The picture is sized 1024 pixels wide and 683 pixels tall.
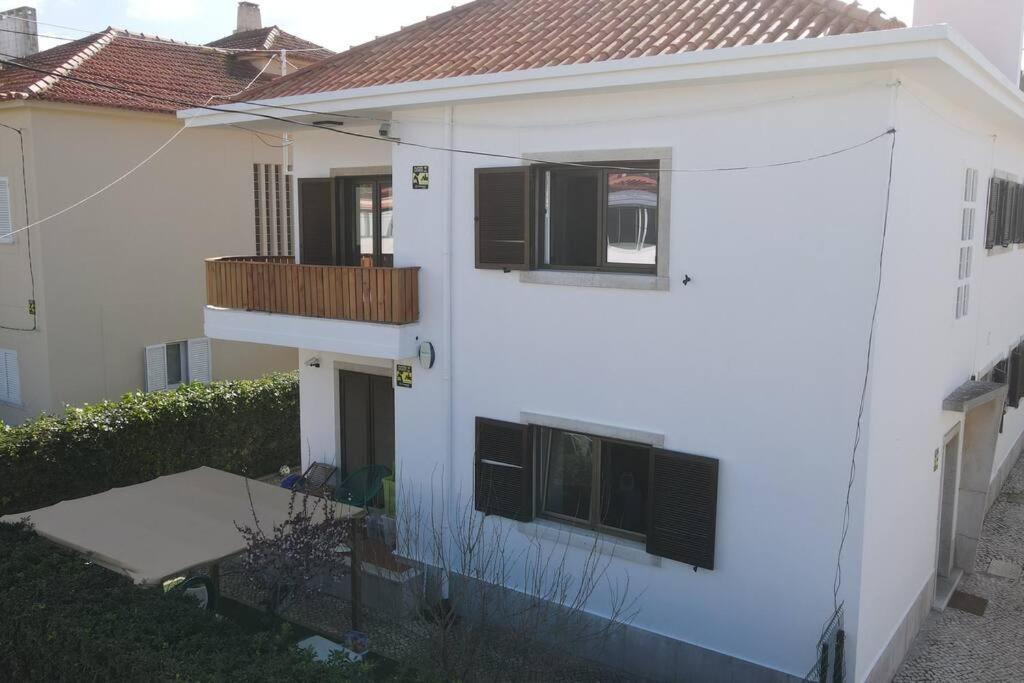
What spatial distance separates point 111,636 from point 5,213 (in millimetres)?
12473

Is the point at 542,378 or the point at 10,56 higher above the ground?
the point at 10,56

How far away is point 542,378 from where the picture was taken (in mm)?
9938

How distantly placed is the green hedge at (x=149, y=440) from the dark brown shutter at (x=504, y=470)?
647 cm

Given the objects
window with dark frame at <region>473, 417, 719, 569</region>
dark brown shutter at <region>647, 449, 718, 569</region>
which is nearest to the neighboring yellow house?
window with dark frame at <region>473, 417, 719, 569</region>

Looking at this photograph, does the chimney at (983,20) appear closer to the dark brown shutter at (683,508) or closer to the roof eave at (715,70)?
the roof eave at (715,70)

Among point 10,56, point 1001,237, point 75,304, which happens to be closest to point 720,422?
point 1001,237

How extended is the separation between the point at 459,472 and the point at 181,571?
3.45m

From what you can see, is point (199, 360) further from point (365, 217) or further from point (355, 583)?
point (355, 583)

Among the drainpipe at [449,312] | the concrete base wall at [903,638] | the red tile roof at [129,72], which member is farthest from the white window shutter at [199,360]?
the concrete base wall at [903,638]

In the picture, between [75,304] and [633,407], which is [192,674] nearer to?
[633,407]

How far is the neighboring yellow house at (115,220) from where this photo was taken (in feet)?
54.6

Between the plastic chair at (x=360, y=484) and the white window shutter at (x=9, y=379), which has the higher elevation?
the white window shutter at (x=9, y=379)

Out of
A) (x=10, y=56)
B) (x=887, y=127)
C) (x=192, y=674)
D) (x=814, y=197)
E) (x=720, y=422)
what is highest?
(x=10, y=56)

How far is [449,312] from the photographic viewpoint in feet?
34.8
